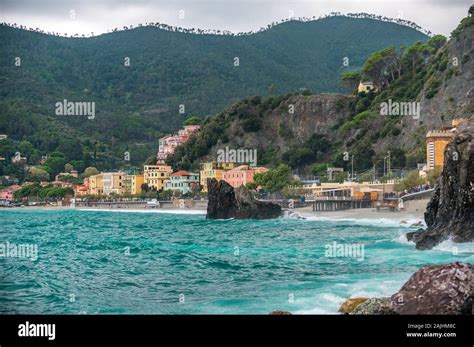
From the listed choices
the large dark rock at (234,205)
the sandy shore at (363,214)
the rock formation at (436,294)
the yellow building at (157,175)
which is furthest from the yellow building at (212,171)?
the rock formation at (436,294)

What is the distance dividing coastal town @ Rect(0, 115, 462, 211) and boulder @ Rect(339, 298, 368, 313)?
32351 mm

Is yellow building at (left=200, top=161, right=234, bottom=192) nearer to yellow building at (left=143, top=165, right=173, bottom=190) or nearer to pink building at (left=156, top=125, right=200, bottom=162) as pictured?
yellow building at (left=143, top=165, right=173, bottom=190)

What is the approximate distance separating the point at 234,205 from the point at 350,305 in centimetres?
4260

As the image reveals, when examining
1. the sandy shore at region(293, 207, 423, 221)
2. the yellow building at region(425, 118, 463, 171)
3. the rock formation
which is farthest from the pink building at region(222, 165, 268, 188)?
the rock formation

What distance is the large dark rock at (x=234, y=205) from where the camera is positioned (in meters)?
52.4

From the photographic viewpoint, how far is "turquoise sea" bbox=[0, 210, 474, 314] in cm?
1191

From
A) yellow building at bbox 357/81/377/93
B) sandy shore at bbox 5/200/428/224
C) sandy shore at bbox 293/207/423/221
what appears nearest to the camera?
sandy shore at bbox 5/200/428/224

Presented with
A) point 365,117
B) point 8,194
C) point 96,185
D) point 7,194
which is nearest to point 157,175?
point 96,185

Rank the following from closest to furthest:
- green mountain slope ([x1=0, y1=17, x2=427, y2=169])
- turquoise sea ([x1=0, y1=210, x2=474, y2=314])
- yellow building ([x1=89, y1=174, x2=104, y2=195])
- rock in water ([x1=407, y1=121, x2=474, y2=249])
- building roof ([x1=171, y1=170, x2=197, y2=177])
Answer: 1. turquoise sea ([x1=0, y1=210, x2=474, y2=314])
2. rock in water ([x1=407, y1=121, x2=474, y2=249])
3. building roof ([x1=171, y1=170, x2=197, y2=177])
4. yellow building ([x1=89, y1=174, x2=104, y2=195])
5. green mountain slope ([x1=0, y1=17, x2=427, y2=169])

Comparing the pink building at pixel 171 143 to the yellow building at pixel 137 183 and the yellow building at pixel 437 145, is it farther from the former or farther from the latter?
the yellow building at pixel 437 145

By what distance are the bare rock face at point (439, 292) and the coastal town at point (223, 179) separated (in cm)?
3421

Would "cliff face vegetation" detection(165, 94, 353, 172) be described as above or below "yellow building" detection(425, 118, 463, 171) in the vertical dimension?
above

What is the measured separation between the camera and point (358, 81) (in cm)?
9269

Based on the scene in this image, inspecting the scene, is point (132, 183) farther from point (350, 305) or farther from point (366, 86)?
point (350, 305)
